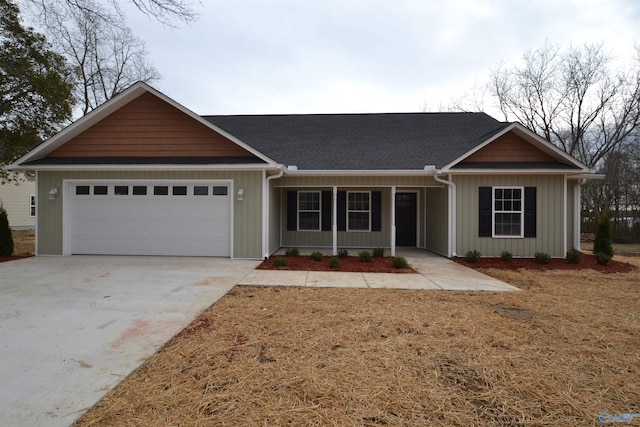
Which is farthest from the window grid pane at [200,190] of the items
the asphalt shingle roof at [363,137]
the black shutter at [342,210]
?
the black shutter at [342,210]

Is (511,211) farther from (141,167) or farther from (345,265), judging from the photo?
(141,167)

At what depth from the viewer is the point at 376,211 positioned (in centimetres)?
1153

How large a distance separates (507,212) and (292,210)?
695 centimetres

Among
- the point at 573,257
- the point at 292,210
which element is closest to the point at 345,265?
the point at 292,210

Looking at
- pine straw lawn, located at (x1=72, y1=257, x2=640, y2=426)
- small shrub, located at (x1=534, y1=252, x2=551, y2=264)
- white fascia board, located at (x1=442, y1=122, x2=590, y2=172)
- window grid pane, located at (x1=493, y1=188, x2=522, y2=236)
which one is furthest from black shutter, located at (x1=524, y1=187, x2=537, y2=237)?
pine straw lawn, located at (x1=72, y1=257, x2=640, y2=426)

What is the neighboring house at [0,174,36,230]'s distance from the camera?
21.0 m

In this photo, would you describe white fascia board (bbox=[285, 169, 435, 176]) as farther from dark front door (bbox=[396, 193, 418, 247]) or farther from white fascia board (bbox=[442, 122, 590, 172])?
dark front door (bbox=[396, 193, 418, 247])

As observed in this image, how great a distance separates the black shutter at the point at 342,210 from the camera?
1157cm

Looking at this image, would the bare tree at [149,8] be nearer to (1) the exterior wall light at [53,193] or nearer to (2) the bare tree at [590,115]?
(1) the exterior wall light at [53,193]

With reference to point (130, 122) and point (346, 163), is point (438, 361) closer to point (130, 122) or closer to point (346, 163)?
point (346, 163)

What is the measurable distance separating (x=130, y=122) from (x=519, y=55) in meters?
24.2

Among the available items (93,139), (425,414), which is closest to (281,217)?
(93,139)

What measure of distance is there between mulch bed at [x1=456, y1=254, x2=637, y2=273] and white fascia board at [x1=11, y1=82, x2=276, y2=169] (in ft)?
21.4

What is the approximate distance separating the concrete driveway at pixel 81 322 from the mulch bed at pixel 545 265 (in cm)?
632
